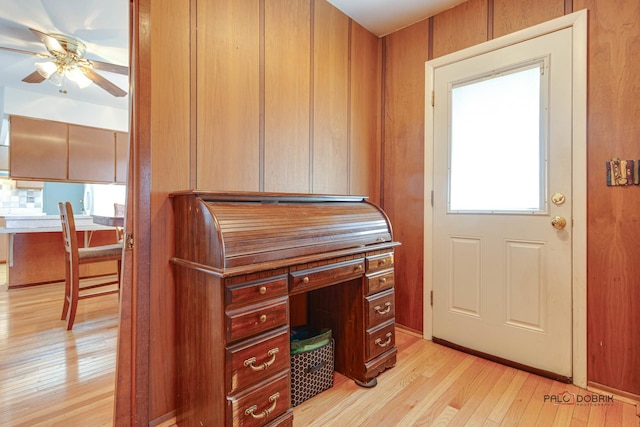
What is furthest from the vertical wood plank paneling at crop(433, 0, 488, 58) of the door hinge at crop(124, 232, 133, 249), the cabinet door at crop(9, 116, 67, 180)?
the cabinet door at crop(9, 116, 67, 180)

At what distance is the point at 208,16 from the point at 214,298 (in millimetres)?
1436

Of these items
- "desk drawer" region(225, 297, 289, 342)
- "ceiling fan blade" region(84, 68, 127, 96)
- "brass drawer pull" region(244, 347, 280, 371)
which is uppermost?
"ceiling fan blade" region(84, 68, 127, 96)

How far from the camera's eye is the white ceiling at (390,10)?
88.1 inches

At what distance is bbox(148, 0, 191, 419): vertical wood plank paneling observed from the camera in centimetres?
143

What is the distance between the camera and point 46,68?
2.93 meters

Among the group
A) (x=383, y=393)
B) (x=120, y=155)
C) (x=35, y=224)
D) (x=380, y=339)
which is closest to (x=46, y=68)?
(x=35, y=224)

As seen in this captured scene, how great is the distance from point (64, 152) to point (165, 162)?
168 inches

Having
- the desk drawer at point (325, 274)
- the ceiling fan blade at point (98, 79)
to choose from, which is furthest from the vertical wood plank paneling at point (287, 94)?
the ceiling fan blade at point (98, 79)

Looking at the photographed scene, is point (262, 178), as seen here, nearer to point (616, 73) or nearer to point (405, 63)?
point (405, 63)

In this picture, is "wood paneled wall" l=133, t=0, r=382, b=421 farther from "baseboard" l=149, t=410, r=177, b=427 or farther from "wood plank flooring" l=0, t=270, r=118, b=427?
"wood plank flooring" l=0, t=270, r=118, b=427

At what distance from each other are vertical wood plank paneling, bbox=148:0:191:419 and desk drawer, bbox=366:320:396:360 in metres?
1.05

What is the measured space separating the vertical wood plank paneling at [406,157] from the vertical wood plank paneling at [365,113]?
0.26 ft

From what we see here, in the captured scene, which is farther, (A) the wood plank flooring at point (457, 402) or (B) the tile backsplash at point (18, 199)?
(B) the tile backsplash at point (18, 199)

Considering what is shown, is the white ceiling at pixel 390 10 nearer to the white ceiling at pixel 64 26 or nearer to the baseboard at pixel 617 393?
the white ceiling at pixel 64 26
